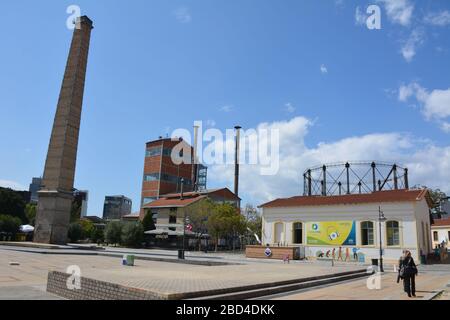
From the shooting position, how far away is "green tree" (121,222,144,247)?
178 feet

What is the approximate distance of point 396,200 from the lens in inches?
1348

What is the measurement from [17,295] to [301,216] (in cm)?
3241

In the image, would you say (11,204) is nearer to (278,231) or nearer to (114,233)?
(114,233)

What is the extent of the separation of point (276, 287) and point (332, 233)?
2590 cm

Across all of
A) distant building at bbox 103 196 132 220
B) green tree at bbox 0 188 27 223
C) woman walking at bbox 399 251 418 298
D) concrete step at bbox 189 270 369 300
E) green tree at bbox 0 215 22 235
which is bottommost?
concrete step at bbox 189 270 369 300

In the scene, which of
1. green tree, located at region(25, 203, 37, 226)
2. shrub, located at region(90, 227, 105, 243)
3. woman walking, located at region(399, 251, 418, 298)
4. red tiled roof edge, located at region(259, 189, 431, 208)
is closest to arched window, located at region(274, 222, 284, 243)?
red tiled roof edge, located at region(259, 189, 431, 208)

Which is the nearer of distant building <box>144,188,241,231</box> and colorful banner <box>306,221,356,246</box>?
colorful banner <box>306,221,356,246</box>

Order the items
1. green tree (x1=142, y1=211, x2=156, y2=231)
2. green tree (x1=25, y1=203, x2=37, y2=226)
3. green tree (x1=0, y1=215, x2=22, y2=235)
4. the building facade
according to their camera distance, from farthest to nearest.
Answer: green tree (x1=25, y1=203, x2=37, y2=226) < green tree (x1=142, y1=211, x2=156, y2=231) < green tree (x1=0, y1=215, x2=22, y2=235) < the building facade

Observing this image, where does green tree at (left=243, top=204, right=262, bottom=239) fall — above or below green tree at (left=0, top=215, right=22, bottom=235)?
above

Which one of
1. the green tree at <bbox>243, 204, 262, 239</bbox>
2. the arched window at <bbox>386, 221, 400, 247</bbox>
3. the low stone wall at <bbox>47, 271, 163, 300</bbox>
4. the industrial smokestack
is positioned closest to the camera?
the low stone wall at <bbox>47, 271, 163, 300</bbox>

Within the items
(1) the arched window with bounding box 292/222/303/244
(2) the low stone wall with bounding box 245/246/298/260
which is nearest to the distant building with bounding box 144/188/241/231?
(1) the arched window with bounding box 292/222/303/244

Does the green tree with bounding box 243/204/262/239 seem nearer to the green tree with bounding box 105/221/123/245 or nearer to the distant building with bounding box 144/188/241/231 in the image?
the distant building with bounding box 144/188/241/231
